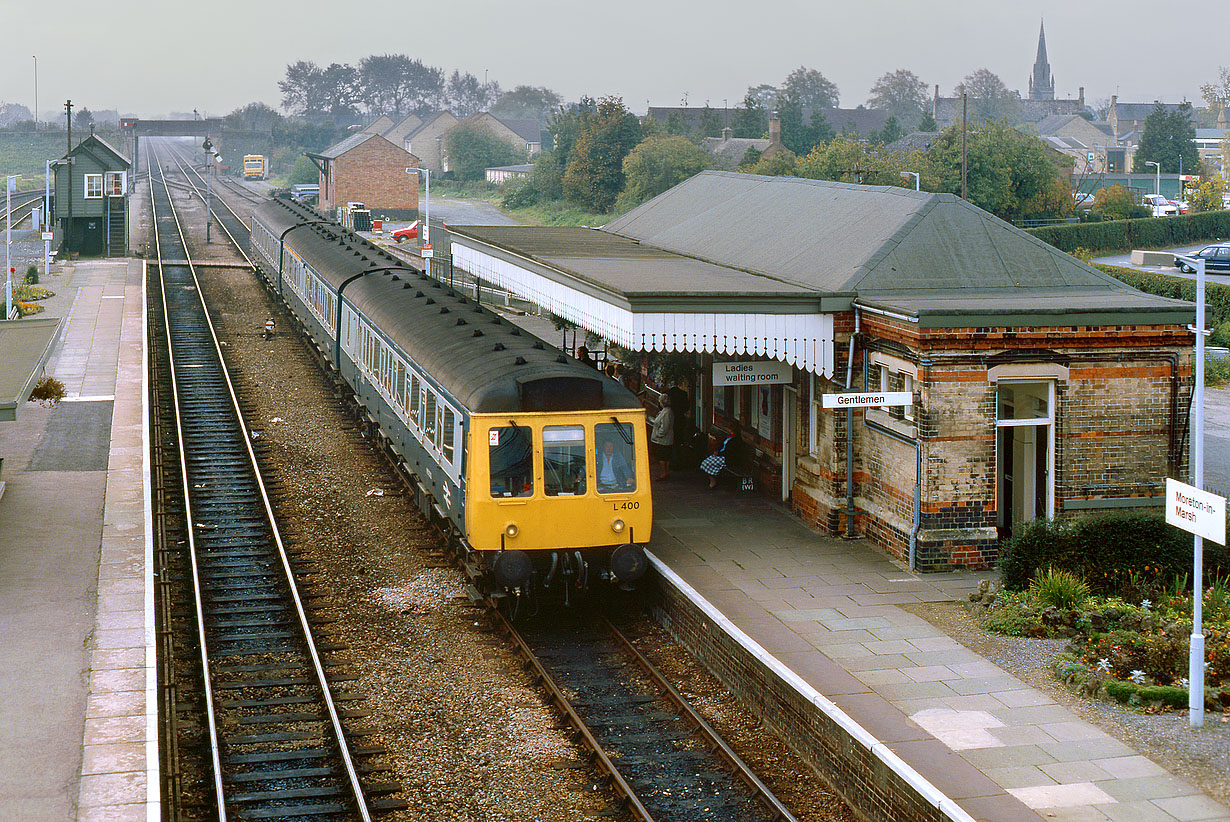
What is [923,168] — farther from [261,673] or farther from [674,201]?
[261,673]

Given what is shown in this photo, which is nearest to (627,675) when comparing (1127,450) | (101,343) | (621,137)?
(1127,450)

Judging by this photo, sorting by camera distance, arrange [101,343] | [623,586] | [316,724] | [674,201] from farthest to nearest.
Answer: [101,343] < [674,201] < [623,586] < [316,724]

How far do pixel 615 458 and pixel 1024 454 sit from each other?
532 centimetres

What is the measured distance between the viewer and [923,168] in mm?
54156

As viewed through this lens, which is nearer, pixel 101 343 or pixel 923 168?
pixel 101 343

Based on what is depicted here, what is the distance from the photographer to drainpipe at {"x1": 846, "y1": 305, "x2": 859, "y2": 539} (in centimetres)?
1603

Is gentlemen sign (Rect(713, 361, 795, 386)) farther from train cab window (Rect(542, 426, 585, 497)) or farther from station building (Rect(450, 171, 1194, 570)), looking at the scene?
train cab window (Rect(542, 426, 585, 497))

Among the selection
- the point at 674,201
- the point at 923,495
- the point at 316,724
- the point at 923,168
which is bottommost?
the point at 316,724

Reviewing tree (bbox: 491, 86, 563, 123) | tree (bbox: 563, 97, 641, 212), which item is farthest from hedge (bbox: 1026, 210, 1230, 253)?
tree (bbox: 491, 86, 563, 123)

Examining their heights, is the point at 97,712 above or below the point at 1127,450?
below

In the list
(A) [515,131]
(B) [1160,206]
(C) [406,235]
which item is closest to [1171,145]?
(B) [1160,206]

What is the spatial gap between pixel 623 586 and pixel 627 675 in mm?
1375

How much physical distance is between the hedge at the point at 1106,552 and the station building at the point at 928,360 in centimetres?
112

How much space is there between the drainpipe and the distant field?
338 ft
